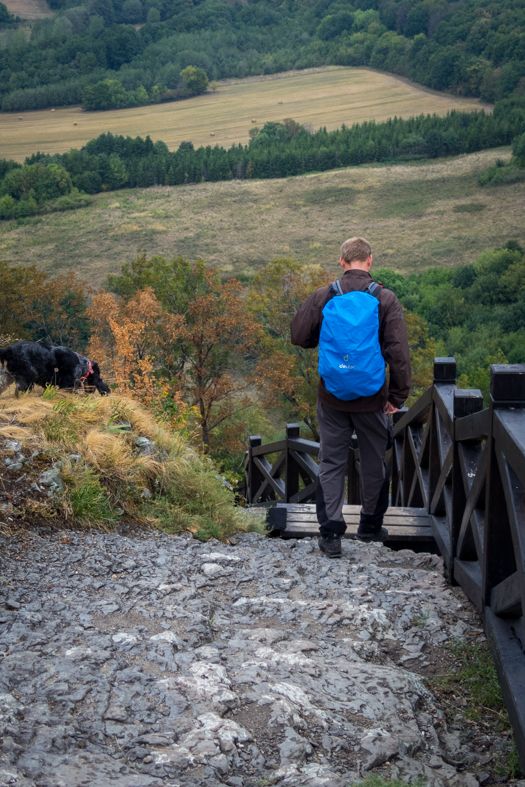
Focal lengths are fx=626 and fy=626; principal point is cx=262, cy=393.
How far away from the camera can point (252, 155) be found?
1586 inches

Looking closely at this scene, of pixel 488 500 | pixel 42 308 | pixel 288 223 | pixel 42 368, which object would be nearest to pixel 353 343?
pixel 488 500

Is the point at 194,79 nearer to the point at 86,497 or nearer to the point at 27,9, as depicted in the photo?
the point at 27,9

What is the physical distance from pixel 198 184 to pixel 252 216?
13.8 ft

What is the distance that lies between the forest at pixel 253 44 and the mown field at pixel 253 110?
3.30 feet

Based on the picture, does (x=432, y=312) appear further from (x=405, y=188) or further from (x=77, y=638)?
(x=77, y=638)

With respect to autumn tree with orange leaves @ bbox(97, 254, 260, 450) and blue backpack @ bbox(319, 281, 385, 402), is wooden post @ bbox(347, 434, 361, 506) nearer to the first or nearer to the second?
blue backpack @ bbox(319, 281, 385, 402)

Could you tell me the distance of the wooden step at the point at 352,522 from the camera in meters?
3.63

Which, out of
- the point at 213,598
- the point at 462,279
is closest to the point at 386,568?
the point at 213,598

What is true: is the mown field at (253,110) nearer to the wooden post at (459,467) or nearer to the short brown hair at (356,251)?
the short brown hair at (356,251)

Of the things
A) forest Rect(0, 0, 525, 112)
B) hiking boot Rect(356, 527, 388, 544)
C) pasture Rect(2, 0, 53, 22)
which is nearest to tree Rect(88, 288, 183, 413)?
forest Rect(0, 0, 525, 112)

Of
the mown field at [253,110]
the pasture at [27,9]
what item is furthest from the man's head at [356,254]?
the pasture at [27,9]

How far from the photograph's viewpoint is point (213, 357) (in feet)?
83.7

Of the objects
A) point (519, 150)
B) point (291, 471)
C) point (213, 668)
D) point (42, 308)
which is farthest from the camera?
point (519, 150)

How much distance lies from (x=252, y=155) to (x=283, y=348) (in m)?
18.9
